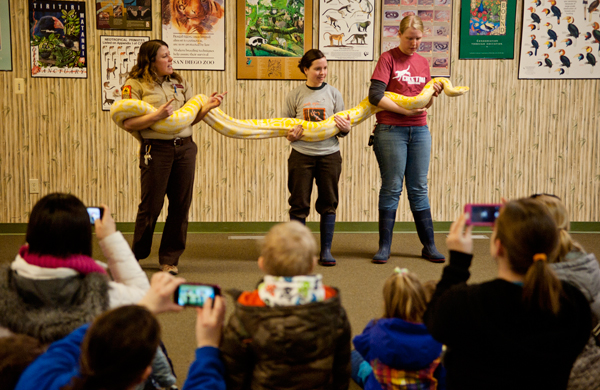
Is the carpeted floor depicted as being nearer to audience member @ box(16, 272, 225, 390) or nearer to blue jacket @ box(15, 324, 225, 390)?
blue jacket @ box(15, 324, 225, 390)

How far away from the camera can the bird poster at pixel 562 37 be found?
5062 mm

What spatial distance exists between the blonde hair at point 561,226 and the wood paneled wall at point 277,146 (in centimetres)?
331

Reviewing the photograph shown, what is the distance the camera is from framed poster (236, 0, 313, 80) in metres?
4.98

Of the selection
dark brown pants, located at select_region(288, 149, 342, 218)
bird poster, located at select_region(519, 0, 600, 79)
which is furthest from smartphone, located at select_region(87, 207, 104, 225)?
bird poster, located at select_region(519, 0, 600, 79)

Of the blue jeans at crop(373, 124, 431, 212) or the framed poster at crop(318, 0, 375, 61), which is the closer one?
the blue jeans at crop(373, 124, 431, 212)

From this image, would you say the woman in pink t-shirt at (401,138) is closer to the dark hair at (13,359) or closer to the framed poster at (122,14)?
the framed poster at (122,14)

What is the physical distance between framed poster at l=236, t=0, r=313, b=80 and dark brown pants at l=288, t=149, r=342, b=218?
1.32 metres

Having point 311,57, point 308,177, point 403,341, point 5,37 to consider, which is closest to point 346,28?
point 311,57

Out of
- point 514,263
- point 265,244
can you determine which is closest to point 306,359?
point 265,244

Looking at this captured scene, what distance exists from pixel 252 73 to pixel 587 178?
3308 millimetres

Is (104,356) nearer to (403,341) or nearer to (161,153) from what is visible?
(403,341)

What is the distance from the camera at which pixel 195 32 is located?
4965mm

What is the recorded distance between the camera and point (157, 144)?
3.50m

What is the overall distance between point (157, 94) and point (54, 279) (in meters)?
2.20
